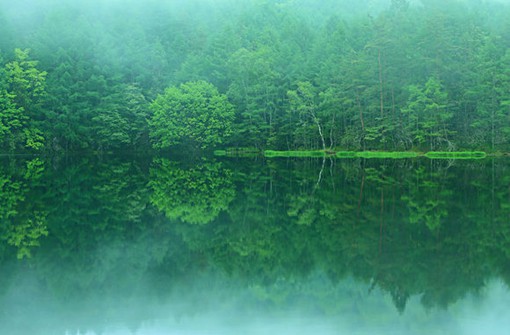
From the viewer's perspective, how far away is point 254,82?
61.0 metres

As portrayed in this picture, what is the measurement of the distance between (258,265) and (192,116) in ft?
170

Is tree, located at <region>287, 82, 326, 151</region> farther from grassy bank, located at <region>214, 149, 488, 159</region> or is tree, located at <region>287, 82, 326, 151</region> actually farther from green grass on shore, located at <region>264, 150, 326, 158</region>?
grassy bank, located at <region>214, 149, 488, 159</region>

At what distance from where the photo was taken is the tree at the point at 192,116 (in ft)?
195

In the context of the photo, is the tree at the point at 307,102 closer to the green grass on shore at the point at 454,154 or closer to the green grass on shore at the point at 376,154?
the green grass on shore at the point at 376,154

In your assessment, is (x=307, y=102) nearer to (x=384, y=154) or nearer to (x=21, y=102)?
(x=384, y=154)

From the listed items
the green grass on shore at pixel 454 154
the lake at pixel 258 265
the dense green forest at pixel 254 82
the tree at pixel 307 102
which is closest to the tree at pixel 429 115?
the dense green forest at pixel 254 82

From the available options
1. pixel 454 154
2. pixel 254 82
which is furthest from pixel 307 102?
pixel 454 154

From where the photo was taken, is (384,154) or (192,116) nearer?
(384,154)

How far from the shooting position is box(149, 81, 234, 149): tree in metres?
59.4

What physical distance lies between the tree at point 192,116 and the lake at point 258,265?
4142 centimetres

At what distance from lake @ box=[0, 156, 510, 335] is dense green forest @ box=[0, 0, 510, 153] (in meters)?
33.8

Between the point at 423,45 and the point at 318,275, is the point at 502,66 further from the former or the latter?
the point at 318,275

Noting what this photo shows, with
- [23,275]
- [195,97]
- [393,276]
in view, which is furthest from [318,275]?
[195,97]

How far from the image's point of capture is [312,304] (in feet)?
24.7
